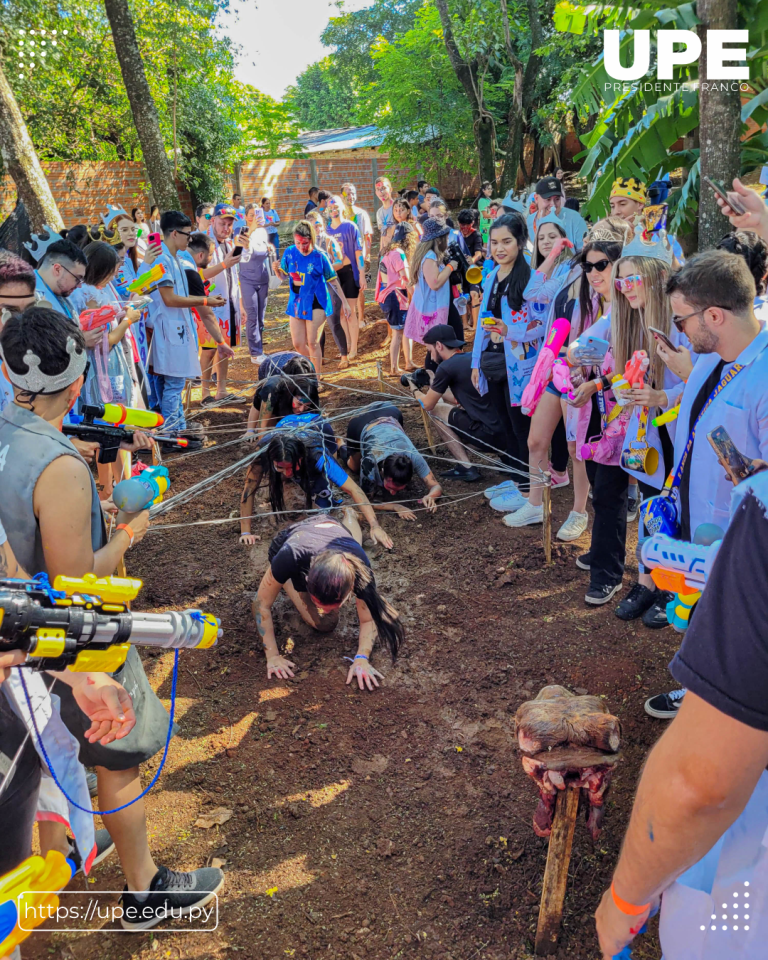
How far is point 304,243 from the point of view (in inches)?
293

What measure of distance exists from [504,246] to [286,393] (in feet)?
6.08

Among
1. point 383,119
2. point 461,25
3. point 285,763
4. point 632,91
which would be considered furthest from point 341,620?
point 383,119

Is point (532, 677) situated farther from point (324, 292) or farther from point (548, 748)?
point (324, 292)

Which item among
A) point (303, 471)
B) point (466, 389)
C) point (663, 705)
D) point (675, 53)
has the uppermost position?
point (675, 53)

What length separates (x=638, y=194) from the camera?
5293 millimetres

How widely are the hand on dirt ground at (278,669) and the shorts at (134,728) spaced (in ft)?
4.27

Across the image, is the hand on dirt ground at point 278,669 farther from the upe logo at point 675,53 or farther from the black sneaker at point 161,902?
the upe logo at point 675,53

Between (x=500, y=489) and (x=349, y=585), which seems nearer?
(x=349, y=585)

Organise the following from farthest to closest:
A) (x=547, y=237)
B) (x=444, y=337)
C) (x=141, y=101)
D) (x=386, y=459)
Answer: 1. (x=141, y=101)
2. (x=444, y=337)
3. (x=386, y=459)
4. (x=547, y=237)

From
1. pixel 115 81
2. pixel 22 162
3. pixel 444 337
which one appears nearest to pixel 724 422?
pixel 444 337

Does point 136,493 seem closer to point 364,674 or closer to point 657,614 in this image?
point 364,674

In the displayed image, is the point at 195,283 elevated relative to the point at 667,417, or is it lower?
elevated

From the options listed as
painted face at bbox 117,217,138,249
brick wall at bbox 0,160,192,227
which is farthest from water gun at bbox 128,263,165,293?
brick wall at bbox 0,160,192,227

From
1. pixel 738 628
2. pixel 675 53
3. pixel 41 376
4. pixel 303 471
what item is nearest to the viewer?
pixel 738 628
